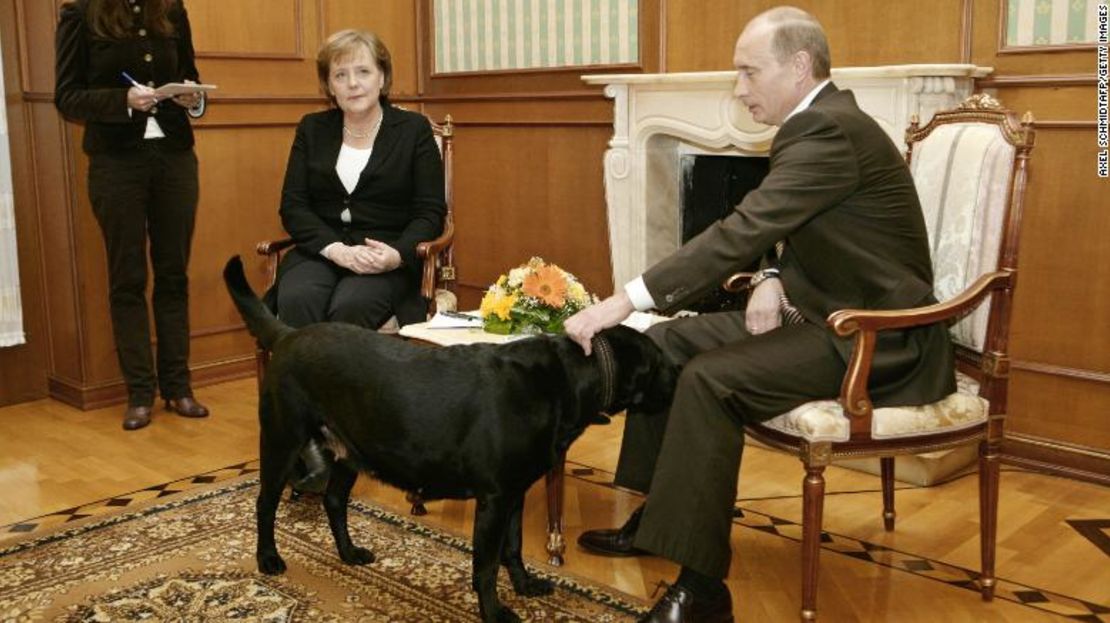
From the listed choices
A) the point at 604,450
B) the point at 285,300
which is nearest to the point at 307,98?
the point at 285,300

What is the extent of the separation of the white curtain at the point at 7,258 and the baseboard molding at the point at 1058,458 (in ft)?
11.8

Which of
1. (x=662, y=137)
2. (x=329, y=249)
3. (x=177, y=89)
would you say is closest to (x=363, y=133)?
(x=329, y=249)

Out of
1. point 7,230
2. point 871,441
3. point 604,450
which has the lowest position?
point 604,450

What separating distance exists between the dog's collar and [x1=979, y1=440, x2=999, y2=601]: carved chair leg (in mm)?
965

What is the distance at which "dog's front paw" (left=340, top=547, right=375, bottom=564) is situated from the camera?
281 centimetres

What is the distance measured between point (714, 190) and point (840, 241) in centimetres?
187

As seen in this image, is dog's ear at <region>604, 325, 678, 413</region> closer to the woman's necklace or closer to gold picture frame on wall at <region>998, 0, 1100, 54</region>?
the woman's necklace

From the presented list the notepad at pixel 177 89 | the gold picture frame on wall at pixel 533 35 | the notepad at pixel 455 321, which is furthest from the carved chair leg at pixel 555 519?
the gold picture frame on wall at pixel 533 35

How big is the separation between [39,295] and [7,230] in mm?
314

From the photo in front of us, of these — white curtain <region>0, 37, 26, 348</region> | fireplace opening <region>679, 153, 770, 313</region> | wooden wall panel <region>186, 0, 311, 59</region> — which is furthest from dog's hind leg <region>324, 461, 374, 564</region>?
wooden wall panel <region>186, 0, 311, 59</region>

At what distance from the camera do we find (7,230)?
421cm

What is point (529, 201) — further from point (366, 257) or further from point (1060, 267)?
point (1060, 267)

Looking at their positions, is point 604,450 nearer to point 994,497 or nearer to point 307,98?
point 994,497

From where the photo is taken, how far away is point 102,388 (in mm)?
4422
